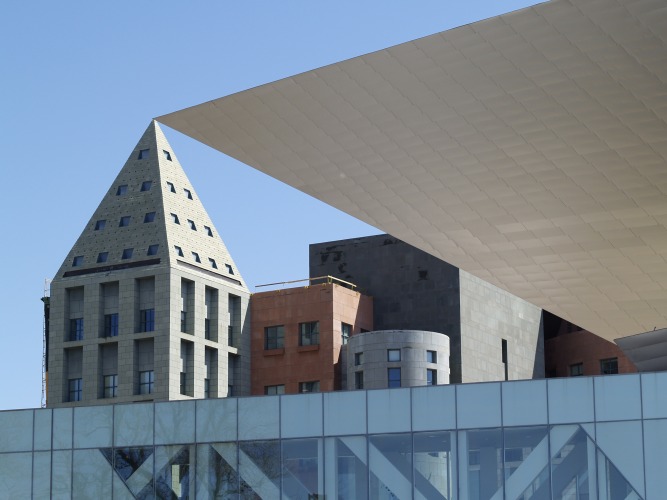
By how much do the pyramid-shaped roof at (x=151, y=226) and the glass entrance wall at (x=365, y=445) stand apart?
52611 mm

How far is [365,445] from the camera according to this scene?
33.6 m

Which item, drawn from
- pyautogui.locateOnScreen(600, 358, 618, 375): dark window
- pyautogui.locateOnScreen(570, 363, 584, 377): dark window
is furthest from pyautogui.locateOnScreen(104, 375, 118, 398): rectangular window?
pyautogui.locateOnScreen(600, 358, 618, 375): dark window

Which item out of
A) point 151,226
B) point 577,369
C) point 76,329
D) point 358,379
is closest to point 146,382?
point 76,329

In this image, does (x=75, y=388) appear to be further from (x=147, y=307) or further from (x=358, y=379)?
(x=358, y=379)

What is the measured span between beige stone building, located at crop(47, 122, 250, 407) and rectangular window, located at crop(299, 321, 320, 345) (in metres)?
5.44

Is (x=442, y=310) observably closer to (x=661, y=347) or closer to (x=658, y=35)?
(x=661, y=347)

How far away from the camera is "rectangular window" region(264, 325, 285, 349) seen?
8819 centimetres

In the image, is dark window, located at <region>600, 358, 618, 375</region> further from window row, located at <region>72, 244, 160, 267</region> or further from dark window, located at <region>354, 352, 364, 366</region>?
window row, located at <region>72, 244, 160, 267</region>

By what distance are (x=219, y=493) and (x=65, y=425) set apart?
4.49 m

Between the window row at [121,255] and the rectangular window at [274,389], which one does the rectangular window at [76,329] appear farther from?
the rectangular window at [274,389]

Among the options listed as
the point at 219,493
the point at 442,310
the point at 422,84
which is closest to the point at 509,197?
the point at 422,84

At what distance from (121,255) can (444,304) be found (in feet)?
68.4

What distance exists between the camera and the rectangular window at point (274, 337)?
289ft

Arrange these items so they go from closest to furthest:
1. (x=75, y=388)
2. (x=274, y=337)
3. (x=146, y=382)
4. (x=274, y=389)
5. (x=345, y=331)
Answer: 1. (x=345, y=331)
2. (x=274, y=389)
3. (x=146, y=382)
4. (x=274, y=337)
5. (x=75, y=388)
